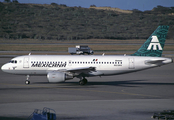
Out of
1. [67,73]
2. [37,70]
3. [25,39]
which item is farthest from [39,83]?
[25,39]

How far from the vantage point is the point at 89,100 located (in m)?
24.9

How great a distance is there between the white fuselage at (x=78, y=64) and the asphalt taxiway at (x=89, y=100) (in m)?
1.78

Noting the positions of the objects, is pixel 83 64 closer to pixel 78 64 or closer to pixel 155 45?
pixel 78 64

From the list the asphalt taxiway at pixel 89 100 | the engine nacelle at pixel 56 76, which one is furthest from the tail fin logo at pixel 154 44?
the engine nacelle at pixel 56 76

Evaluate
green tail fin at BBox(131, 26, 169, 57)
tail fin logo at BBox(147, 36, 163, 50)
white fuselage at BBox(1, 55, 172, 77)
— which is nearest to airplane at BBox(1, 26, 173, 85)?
white fuselage at BBox(1, 55, 172, 77)

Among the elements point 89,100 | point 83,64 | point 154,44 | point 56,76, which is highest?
point 154,44

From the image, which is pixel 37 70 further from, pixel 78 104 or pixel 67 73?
pixel 78 104

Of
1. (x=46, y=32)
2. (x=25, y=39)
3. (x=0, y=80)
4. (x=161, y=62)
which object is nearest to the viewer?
(x=161, y=62)

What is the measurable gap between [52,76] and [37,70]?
3.75 metres

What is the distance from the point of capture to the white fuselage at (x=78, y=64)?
34219 mm

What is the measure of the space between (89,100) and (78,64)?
10.1 m

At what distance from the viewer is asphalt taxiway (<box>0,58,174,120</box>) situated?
19.7m

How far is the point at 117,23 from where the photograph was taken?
170 metres

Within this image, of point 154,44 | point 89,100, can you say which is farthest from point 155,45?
point 89,100
